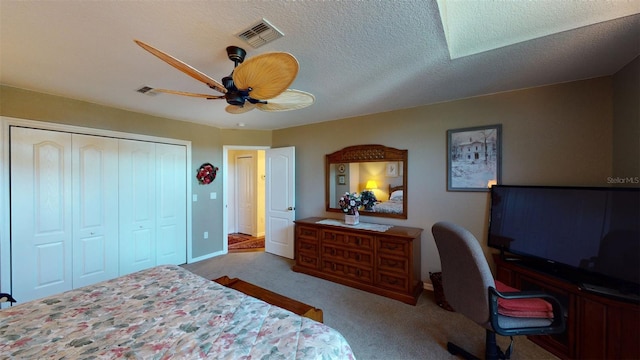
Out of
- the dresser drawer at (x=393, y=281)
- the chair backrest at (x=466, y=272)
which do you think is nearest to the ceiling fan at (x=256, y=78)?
the chair backrest at (x=466, y=272)

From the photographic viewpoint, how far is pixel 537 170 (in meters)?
2.42

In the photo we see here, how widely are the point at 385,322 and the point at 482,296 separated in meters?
1.11

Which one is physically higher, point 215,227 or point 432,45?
point 432,45

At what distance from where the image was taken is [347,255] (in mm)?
3164

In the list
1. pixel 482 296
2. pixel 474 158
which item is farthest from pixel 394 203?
pixel 482 296

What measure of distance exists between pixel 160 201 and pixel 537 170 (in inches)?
192

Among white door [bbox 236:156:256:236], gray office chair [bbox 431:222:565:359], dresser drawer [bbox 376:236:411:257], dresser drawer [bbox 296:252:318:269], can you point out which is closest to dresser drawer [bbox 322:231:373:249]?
dresser drawer [bbox 376:236:411:257]

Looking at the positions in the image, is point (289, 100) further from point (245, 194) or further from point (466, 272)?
point (245, 194)

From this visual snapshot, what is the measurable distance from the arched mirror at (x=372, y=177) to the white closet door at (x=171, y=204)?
240 cm

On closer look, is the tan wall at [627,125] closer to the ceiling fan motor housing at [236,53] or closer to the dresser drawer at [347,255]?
the dresser drawer at [347,255]

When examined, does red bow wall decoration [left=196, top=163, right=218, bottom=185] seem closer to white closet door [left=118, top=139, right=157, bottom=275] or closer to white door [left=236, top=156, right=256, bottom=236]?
white closet door [left=118, top=139, right=157, bottom=275]

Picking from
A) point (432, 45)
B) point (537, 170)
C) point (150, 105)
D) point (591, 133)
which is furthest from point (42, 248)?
point (591, 133)

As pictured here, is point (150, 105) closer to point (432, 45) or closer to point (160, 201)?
point (160, 201)

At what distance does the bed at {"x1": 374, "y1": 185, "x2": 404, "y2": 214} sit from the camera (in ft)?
10.7
